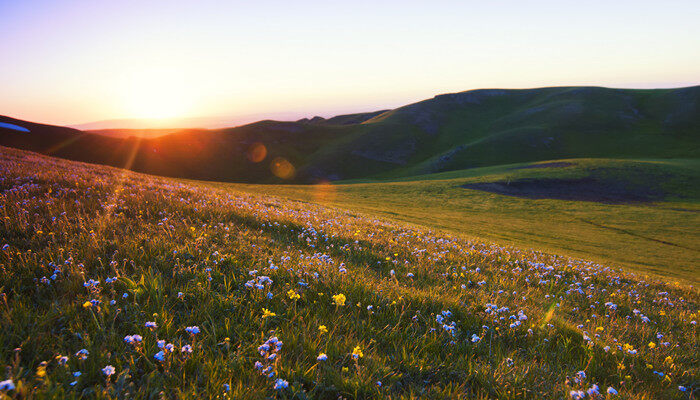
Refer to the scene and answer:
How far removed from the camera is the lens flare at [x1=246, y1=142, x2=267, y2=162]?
102m

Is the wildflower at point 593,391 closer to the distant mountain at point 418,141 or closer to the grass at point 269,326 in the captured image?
the grass at point 269,326

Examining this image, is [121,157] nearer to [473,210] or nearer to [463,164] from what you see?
[473,210]

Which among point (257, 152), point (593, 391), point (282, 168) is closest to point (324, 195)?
point (593, 391)

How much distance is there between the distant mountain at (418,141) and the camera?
8725 cm

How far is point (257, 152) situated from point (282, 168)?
13.0m

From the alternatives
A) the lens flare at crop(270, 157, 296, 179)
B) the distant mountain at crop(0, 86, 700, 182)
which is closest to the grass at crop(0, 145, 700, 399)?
the distant mountain at crop(0, 86, 700, 182)

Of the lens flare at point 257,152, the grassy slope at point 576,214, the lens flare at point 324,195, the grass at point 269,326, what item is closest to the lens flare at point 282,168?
the lens flare at point 257,152

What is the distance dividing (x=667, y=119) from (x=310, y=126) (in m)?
134

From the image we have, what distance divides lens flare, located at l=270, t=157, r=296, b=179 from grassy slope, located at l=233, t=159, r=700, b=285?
4260 centimetres

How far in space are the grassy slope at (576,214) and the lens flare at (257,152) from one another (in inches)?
2153

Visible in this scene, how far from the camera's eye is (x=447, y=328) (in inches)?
159

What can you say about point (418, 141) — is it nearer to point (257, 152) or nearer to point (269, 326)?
point (257, 152)

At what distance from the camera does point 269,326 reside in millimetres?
3887

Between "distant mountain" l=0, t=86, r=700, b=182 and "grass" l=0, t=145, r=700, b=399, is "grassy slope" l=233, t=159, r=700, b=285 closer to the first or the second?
"grass" l=0, t=145, r=700, b=399
